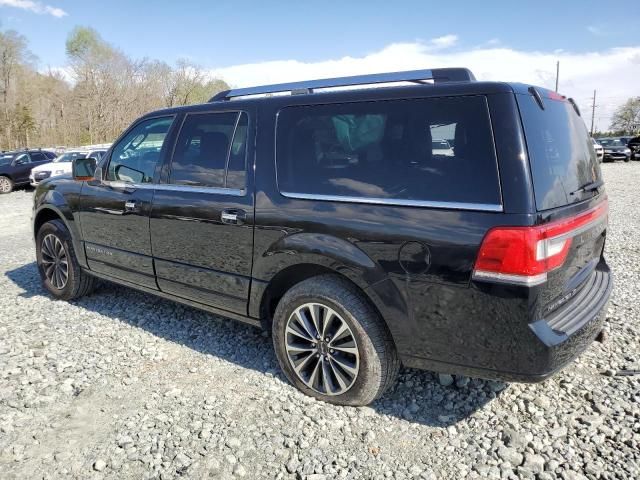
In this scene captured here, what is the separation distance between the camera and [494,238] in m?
2.26

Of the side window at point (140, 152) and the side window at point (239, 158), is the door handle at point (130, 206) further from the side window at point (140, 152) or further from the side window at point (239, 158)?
the side window at point (239, 158)

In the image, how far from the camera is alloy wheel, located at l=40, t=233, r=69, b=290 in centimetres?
493

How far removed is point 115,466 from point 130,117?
55.7 metres

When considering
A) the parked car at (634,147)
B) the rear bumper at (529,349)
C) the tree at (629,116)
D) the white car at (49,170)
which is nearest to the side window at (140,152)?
the rear bumper at (529,349)

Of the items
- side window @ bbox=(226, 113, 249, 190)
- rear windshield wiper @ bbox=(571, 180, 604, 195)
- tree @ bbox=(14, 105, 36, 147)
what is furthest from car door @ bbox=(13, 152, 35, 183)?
tree @ bbox=(14, 105, 36, 147)

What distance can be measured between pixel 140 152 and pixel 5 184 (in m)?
18.2

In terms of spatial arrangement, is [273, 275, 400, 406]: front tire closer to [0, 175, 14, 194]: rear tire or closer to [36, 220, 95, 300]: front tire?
[36, 220, 95, 300]: front tire

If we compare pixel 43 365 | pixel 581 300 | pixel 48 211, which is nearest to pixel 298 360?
pixel 581 300

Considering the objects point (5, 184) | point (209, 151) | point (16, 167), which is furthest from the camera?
point (16, 167)

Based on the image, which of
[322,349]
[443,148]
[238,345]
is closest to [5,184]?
[238,345]

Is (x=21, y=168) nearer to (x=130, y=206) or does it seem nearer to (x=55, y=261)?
(x=55, y=261)

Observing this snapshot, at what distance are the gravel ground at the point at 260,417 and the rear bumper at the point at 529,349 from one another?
473mm

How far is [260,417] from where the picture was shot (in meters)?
2.91

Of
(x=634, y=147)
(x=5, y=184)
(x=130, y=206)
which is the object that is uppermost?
(x=130, y=206)
